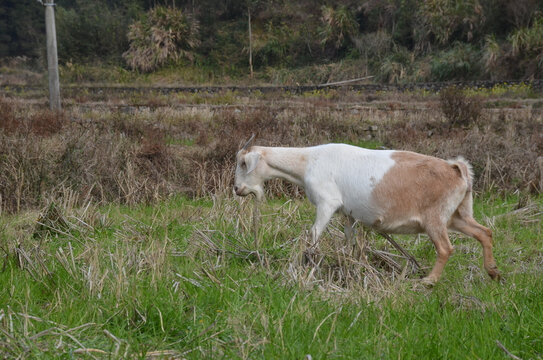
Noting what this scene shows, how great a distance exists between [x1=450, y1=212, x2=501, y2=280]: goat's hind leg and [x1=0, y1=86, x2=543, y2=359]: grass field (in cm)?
12

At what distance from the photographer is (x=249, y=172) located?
584cm

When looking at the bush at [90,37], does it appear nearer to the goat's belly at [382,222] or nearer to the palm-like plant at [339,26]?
the palm-like plant at [339,26]

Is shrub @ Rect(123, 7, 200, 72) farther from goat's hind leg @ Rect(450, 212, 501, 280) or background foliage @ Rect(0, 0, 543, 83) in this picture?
goat's hind leg @ Rect(450, 212, 501, 280)

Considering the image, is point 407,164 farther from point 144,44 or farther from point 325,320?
point 144,44

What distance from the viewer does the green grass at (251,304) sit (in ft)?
10.5

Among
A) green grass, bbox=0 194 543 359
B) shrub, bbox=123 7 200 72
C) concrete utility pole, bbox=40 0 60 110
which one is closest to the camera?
green grass, bbox=0 194 543 359

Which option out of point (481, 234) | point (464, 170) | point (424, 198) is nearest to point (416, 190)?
point (424, 198)

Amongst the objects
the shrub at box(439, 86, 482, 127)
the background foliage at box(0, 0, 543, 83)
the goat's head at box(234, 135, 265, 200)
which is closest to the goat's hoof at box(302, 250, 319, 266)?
the goat's head at box(234, 135, 265, 200)

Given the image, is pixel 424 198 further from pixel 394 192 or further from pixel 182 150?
pixel 182 150

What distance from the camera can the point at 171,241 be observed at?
5652mm

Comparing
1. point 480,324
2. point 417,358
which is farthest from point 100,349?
point 480,324

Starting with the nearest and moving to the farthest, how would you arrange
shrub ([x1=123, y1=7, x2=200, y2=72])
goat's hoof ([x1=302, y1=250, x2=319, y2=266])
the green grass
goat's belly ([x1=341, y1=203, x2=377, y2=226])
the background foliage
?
the green grass < goat's hoof ([x1=302, y1=250, x2=319, y2=266]) < goat's belly ([x1=341, y1=203, x2=377, y2=226]) < the background foliage < shrub ([x1=123, y1=7, x2=200, y2=72])

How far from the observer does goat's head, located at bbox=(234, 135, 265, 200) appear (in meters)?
5.80

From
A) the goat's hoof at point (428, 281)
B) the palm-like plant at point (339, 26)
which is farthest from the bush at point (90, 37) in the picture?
the goat's hoof at point (428, 281)
